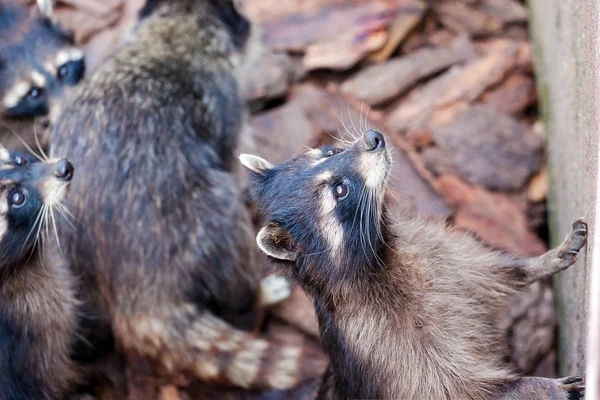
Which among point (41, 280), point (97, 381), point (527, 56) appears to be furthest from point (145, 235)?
point (527, 56)

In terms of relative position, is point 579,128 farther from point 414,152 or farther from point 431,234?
point 414,152

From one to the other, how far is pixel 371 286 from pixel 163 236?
1.20 meters

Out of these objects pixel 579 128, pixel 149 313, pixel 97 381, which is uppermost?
pixel 579 128

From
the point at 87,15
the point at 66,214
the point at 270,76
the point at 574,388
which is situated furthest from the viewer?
the point at 87,15

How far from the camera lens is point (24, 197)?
3.58 metres

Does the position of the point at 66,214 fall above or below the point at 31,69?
below

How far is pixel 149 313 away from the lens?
12.7ft

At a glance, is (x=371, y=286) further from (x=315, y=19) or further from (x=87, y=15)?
(x=87, y=15)

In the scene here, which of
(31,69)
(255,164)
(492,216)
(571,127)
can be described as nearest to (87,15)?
(31,69)

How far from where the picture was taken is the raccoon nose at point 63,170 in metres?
3.56

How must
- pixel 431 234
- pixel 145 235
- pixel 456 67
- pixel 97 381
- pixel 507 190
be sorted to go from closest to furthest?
pixel 431 234
pixel 145 235
pixel 97 381
pixel 507 190
pixel 456 67

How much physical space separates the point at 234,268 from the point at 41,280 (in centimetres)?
95

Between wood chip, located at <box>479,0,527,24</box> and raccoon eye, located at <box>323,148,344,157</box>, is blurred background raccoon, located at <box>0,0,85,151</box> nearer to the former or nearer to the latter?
raccoon eye, located at <box>323,148,344,157</box>

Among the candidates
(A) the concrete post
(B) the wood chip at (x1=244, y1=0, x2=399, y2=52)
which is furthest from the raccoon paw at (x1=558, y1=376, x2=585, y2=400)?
(B) the wood chip at (x1=244, y1=0, x2=399, y2=52)
